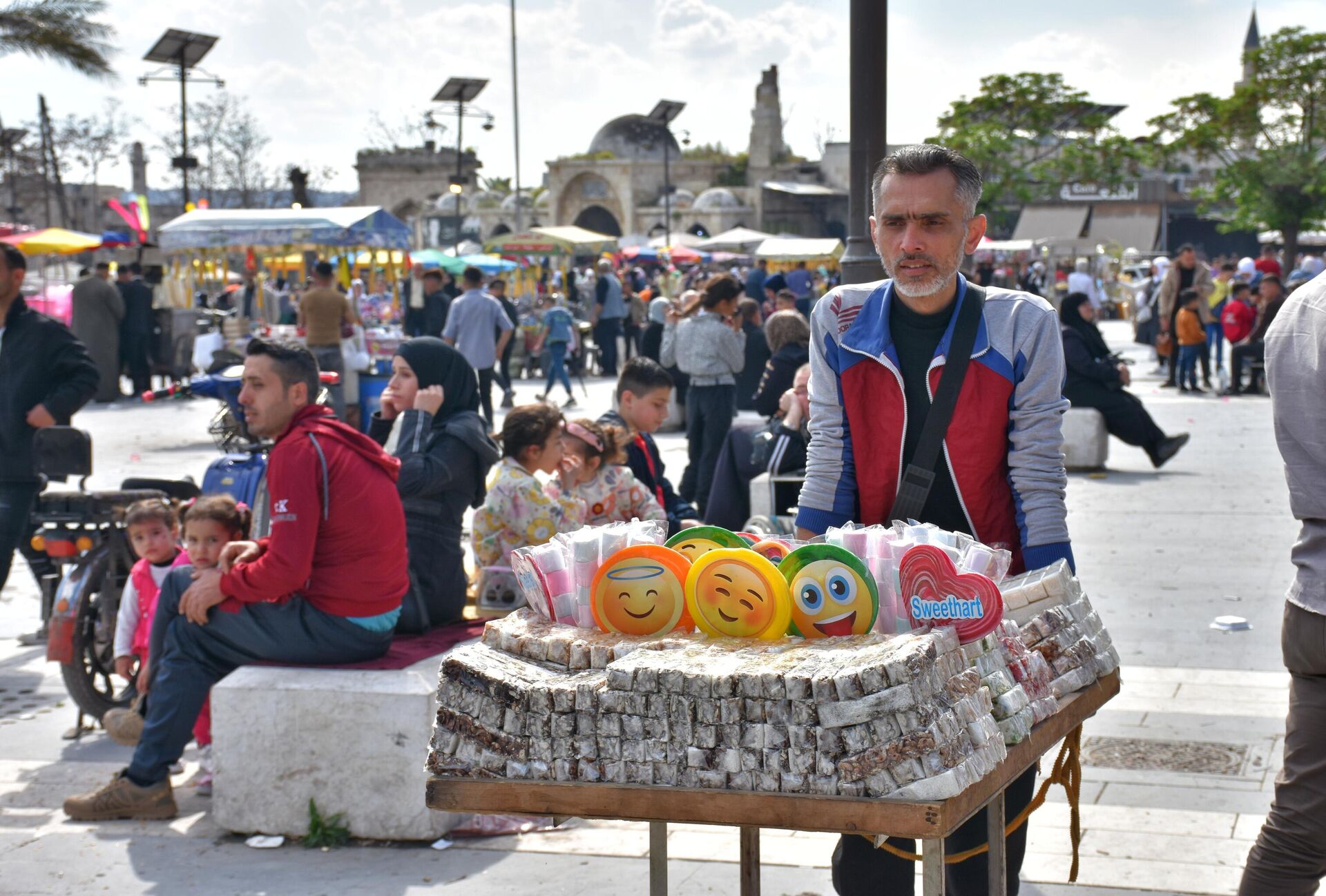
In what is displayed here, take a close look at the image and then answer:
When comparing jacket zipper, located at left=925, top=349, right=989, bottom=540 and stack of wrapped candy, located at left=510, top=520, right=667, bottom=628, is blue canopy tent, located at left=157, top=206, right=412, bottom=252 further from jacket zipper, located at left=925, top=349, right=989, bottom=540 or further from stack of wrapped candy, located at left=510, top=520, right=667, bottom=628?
stack of wrapped candy, located at left=510, top=520, right=667, bottom=628

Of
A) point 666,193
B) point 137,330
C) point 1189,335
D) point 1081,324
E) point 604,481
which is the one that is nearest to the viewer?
point 604,481

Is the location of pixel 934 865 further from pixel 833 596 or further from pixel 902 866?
pixel 902 866

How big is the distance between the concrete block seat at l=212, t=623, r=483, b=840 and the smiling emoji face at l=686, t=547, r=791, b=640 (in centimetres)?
243

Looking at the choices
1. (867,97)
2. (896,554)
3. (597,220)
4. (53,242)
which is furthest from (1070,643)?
(597,220)

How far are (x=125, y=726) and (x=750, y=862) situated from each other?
10.6 feet

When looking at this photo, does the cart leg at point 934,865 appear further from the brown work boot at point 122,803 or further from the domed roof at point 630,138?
the domed roof at point 630,138

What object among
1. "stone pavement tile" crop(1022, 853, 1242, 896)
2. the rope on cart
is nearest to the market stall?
the rope on cart

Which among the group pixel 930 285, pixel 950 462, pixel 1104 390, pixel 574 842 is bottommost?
pixel 574 842

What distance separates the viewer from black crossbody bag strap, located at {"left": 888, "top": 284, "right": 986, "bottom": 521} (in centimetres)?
331

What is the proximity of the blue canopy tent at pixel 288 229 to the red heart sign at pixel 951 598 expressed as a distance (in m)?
17.4

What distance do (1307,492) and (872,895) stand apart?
1.30m

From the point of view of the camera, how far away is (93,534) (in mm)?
7188

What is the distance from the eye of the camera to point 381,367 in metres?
17.8

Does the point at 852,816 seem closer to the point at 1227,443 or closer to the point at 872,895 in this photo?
the point at 872,895
